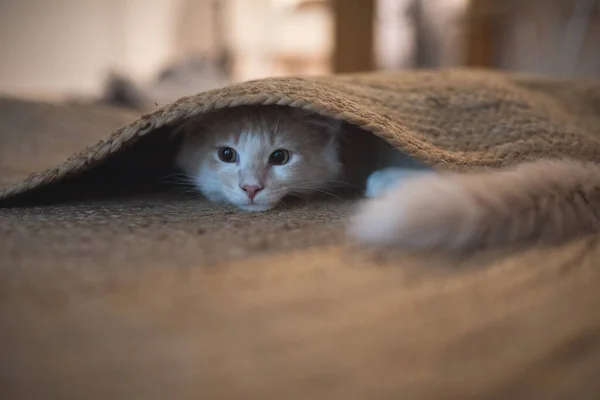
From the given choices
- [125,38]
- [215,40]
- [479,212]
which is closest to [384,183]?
[479,212]

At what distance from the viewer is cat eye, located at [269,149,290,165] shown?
1.23 metres

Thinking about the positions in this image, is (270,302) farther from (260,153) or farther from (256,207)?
(260,153)

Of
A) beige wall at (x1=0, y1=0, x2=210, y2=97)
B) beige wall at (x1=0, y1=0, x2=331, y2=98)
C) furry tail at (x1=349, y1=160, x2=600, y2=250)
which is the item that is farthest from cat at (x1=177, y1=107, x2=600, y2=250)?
beige wall at (x1=0, y1=0, x2=210, y2=97)

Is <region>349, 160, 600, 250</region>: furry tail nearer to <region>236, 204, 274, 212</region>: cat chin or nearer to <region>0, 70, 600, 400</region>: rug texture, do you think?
<region>0, 70, 600, 400</region>: rug texture

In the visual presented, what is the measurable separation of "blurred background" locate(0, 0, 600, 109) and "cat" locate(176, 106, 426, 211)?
1.38 meters

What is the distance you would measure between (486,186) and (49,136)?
57.3 inches

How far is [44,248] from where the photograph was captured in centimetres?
73

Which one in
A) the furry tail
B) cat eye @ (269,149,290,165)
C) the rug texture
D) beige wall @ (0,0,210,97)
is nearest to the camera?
the rug texture

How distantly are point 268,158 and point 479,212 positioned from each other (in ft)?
2.00

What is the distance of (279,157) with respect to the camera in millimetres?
1235

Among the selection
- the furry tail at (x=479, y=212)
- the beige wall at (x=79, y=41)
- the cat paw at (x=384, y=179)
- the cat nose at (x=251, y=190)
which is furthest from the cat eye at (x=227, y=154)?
the beige wall at (x=79, y=41)

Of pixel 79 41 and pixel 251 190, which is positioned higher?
pixel 79 41

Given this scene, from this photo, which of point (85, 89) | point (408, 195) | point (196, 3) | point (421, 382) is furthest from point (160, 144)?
point (196, 3)

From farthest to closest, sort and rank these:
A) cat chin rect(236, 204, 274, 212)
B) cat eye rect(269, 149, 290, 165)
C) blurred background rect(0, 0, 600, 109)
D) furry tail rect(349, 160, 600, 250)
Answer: blurred background rect(0, 0, 600, 109), cat eye rect(269, 149, 290, 165), cat chin rect(236, 204, 274, 212), furry tail rect(349, 160, 600, 250)
